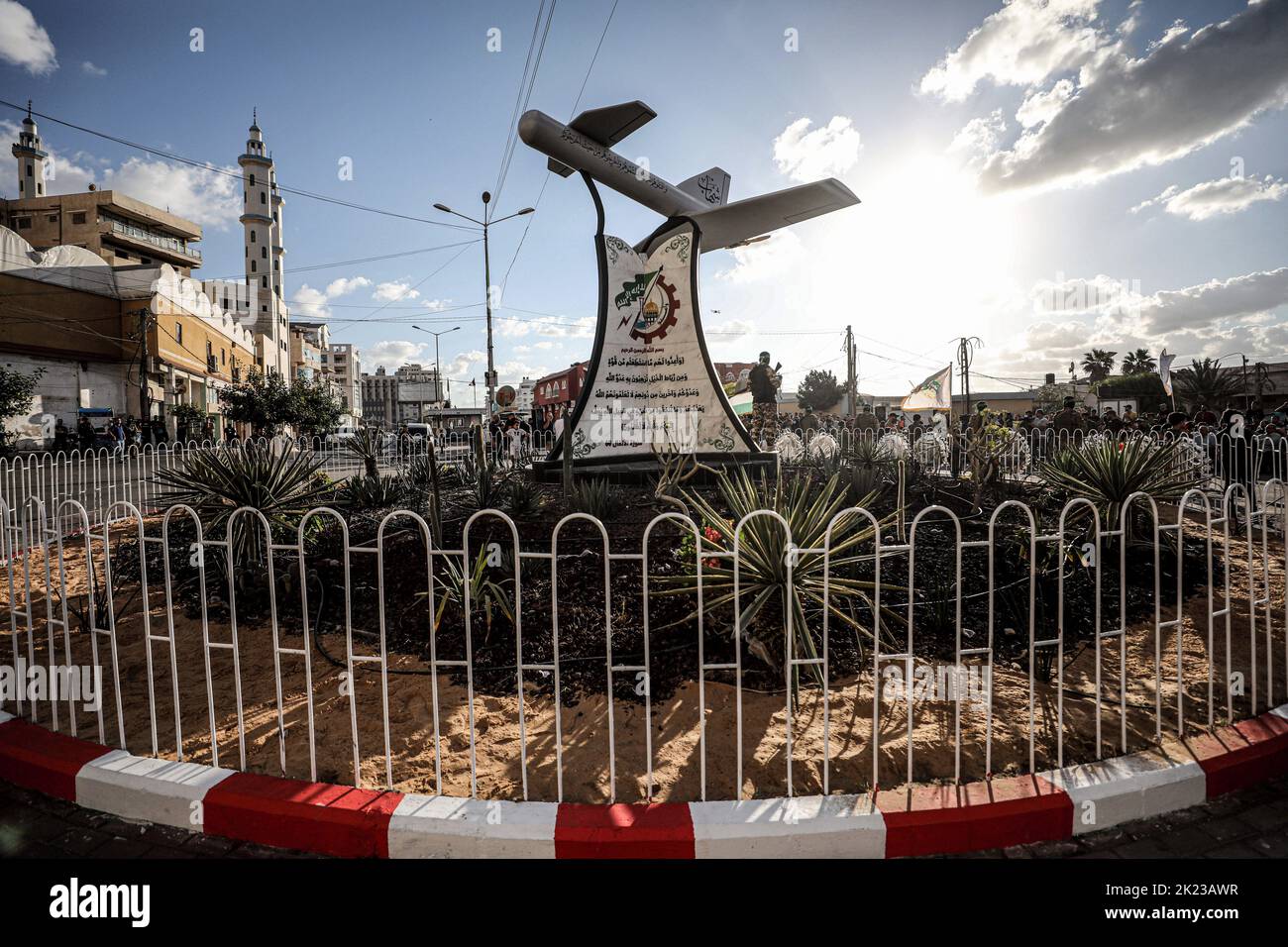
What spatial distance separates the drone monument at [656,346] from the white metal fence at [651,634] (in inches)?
134

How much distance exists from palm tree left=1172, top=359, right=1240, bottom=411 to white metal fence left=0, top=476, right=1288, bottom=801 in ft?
124

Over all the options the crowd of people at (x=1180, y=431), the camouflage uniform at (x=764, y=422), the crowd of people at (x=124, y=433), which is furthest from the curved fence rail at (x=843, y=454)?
the crowd of people at (x=124, y=433)

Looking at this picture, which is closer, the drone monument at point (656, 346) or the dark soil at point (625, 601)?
the dark soil at point (625, 601)

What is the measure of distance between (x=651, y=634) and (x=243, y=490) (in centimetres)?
400

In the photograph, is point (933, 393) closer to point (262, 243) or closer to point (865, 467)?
point (865, 467)

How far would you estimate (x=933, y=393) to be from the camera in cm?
918

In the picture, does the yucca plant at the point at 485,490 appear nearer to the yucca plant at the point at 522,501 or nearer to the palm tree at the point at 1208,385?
the yucca plant at the point at 522,501

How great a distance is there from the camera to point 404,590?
4.86m

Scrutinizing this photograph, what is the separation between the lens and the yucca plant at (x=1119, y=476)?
5980 mm

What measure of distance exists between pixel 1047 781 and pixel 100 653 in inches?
213

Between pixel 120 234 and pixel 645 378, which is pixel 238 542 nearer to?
pixel 645 378

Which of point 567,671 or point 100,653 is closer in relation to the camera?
point 567,671
